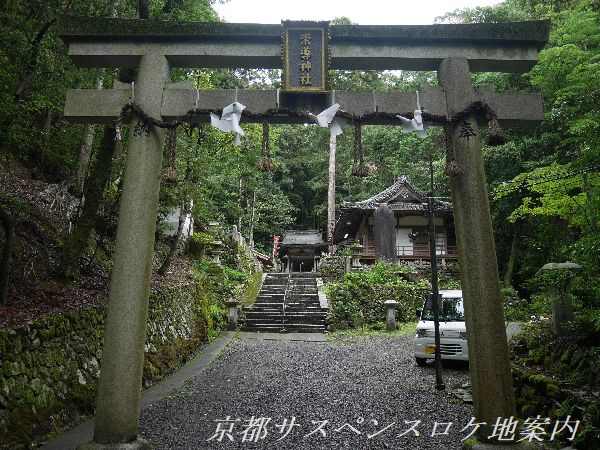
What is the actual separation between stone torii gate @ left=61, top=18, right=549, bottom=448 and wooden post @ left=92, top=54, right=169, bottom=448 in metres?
0.01

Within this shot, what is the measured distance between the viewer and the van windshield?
9.81 meters

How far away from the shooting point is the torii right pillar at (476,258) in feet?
13.4

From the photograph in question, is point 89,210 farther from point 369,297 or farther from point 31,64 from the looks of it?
point 369,297

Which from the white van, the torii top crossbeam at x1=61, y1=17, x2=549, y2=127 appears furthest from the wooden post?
the white van

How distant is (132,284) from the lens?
4.18m

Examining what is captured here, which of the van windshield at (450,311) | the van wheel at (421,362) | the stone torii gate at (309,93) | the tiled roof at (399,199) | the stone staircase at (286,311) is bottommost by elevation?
the van wheel at (421,362)

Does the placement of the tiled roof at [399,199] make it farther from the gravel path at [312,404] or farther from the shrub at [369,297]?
the gravel path at [312,404]

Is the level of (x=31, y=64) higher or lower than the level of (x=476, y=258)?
higher

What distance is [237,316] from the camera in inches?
635

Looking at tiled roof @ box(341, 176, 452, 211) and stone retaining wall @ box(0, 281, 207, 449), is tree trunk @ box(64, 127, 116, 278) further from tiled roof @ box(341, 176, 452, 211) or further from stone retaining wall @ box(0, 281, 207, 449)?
tiled roof @ box(341, 176, 452, 211)

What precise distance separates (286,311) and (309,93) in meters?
13.8

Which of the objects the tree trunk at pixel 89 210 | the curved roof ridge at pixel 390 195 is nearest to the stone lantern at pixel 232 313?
the tree trunk at pixel 89 210

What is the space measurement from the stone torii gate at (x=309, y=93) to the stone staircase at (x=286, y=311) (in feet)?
39.8

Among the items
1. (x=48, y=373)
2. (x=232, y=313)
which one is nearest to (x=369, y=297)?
(x=232, y=313)
